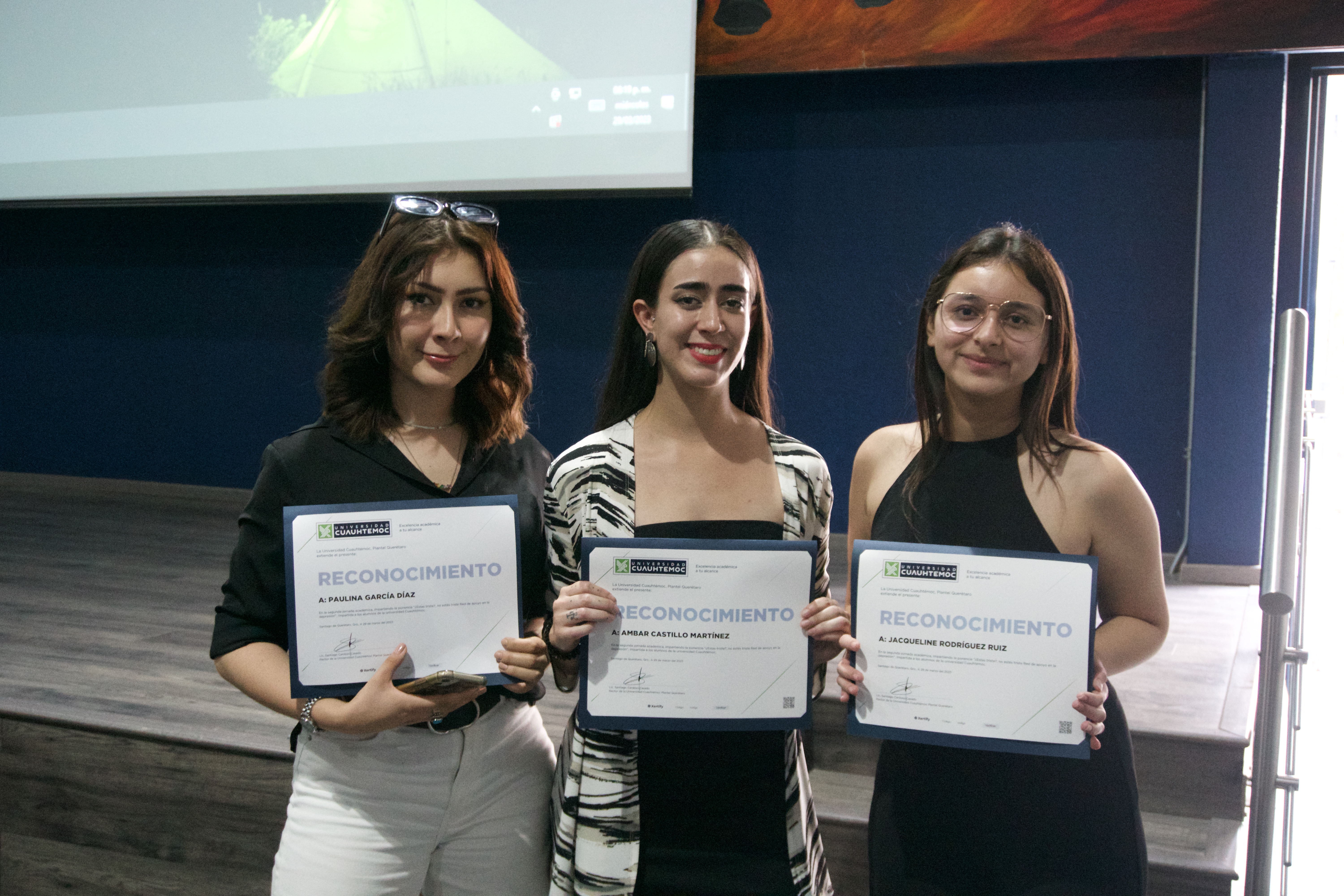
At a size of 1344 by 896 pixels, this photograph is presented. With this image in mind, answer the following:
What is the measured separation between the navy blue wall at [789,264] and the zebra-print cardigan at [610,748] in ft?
10.6

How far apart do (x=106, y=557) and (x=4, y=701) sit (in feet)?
6.19

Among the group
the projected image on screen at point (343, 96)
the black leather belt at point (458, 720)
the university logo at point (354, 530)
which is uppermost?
the projected image on screen at point (343, 96)

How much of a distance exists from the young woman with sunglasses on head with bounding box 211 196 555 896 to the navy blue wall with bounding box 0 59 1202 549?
Result: 11.0 ft

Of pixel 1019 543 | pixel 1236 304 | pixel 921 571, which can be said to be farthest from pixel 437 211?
pixel 1236 304

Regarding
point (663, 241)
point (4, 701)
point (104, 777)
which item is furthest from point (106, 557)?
point (663, 241)

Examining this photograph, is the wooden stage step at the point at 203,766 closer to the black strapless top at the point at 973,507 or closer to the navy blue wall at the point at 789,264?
the black strapless top at the point at 973,507

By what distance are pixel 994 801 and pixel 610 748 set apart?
54 cm

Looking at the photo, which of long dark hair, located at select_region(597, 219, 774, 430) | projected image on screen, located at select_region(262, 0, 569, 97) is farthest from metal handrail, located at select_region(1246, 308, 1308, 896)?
projected image on screen, located at select_region(262, 0, 569, 97)

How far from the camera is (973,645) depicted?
1.26m

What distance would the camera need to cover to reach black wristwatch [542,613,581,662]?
1.32 meters

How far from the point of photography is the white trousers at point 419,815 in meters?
1.32
